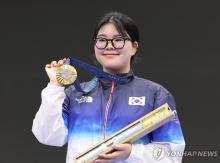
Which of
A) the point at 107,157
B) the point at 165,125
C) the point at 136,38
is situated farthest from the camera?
the point at 136,38

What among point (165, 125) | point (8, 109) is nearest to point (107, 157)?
point (165, 125)

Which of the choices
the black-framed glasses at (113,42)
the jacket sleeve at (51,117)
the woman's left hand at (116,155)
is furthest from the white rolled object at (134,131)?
the black-framed glasses at (113,42)

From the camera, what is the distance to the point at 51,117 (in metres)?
1.39

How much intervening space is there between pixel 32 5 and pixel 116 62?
1439mm

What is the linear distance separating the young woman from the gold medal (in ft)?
0.05

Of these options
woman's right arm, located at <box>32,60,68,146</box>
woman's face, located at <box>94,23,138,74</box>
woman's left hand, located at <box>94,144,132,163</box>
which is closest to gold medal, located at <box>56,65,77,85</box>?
woman's right arm, located at <box>32,60,68,146</box>

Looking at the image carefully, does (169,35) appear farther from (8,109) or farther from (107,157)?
(107,157)

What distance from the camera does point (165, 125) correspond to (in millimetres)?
1413

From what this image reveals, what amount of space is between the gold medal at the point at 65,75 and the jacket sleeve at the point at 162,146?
24 cm

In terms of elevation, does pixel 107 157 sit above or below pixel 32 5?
below

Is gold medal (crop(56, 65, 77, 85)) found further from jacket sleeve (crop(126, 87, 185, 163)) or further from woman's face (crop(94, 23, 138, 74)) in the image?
jacket sleeve (crop(126, 87, 185, 163))

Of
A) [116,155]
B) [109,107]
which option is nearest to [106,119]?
[109,107]

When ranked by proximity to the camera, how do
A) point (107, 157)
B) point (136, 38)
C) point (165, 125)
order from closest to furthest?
point (107, 157), point (165, 125), point (136, 38)

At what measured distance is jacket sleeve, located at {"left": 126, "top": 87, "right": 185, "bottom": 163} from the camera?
4.50ft
